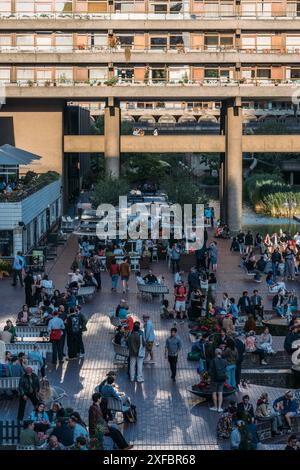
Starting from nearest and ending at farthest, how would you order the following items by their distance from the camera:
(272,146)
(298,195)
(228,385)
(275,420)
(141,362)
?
1. (275,420)
2. (228,385)
3. (141,362)
4. (272,146)
5. (298,195)

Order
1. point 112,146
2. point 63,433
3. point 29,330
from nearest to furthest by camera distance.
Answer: point 63,433 → point 29,330 → point 112,146

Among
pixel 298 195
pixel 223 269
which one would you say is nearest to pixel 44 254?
pixel 223 269

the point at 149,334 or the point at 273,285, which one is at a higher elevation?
the point at 149,334

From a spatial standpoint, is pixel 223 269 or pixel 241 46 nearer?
pixel 223 269

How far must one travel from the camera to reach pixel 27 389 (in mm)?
21406

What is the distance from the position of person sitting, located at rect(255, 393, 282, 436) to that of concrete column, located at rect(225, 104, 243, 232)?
47381 millimetres

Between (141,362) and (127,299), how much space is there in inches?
474

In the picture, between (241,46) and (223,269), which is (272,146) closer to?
(241,46)

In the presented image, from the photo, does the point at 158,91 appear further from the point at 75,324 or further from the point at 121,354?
the point at 121,354

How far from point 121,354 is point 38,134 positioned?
4440cm

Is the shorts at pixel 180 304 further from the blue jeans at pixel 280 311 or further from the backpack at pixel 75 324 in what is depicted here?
the backpack at pixel 75 324

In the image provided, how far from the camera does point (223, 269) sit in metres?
45.5

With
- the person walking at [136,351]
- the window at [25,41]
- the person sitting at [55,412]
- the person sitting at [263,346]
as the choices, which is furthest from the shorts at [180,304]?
the window at [25,41]

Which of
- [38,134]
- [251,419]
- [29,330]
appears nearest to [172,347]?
[29,330]
